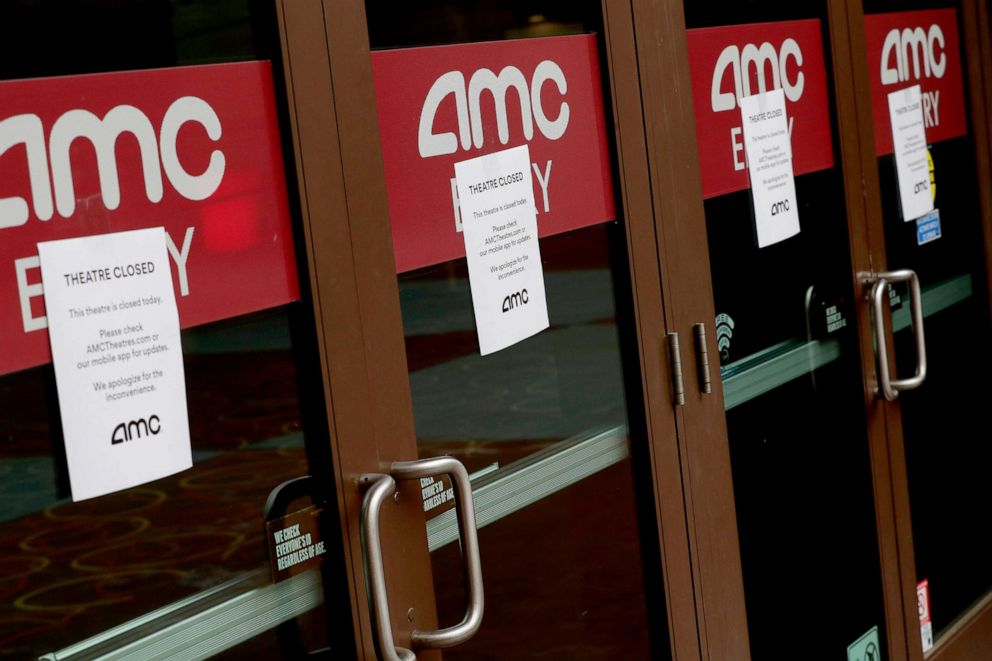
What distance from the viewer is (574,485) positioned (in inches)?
68.3

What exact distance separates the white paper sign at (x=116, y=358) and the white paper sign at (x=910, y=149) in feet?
5.79

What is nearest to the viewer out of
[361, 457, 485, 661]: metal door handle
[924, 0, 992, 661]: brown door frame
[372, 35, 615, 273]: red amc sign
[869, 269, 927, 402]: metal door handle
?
[361, 457, 485, 661]: metal door handle

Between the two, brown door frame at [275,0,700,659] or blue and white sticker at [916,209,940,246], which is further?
blue and white sticker at [916,209,940,246]

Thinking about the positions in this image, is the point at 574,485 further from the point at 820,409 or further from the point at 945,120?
the point at 945,120

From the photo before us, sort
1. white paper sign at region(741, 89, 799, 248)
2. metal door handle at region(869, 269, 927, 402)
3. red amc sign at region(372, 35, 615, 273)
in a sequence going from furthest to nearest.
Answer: metal door handle at region(869, 269, 927, 402) < white paper sign at region(741, 89, 799, 248) < red amc sign at region(372, 35, 615, 273)

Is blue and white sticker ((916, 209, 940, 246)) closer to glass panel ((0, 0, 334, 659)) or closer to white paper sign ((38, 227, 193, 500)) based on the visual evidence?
glass panel ((0, 0, 334, 659))

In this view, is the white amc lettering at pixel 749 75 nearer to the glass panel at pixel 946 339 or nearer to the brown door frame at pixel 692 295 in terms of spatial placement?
the brown door frame at pixel 692 295

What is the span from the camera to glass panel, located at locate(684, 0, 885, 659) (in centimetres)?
196

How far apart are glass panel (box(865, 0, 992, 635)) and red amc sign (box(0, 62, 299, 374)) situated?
160cm

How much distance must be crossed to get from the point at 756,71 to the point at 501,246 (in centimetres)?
75

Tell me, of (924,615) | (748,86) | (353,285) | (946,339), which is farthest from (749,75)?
(924,615)

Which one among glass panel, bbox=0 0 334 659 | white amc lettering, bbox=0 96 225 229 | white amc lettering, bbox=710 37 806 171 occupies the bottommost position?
glass panel, bbox=0 0 334 659

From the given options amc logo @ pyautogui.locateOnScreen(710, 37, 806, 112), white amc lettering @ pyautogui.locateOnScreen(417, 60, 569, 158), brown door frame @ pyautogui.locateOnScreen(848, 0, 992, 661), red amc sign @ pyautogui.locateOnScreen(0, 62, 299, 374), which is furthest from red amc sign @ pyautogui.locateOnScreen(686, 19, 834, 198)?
red amc sign @ pyautogui.locateOnScreen(0, 62, 299, 374)

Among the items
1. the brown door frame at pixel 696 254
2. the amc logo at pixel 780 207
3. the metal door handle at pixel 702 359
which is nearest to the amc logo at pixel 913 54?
the brown door frame at pixel 696 254
